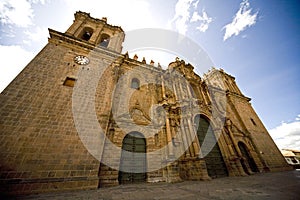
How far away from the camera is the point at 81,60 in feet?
30.1

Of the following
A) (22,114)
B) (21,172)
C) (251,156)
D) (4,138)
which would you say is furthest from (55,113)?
Answer: (251,156)

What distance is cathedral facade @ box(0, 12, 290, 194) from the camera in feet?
16.7

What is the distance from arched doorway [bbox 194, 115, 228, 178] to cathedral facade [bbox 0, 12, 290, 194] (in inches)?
3.2

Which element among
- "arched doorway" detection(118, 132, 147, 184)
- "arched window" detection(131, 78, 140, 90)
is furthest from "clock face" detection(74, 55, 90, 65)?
"arched doorway" detection(118, 132, 147, 184)

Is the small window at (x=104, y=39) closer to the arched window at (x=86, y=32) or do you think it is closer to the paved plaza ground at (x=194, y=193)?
the arched window at (x=86, y=32)

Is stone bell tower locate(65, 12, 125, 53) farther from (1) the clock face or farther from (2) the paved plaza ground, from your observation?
(2) the paved plaza ground

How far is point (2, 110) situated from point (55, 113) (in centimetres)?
189

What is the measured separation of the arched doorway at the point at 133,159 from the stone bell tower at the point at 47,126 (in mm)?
1589

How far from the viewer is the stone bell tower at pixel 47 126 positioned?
464cm

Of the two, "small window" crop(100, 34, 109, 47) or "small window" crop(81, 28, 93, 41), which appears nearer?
"small window" crop(81, 28, 93, 41)

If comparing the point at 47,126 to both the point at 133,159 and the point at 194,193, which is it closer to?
the point at 133,159

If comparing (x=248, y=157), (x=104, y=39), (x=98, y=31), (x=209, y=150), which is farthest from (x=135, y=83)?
(x=248, y=157)

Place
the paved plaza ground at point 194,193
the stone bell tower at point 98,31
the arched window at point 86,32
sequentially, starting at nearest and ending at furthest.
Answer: the paved plaza ground at point 194,193 < the stone bell tower at point 98,31 < the arched window at point 86,32

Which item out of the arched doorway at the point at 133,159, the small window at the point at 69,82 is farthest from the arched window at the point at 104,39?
the arched doorway at the point at 133,159
